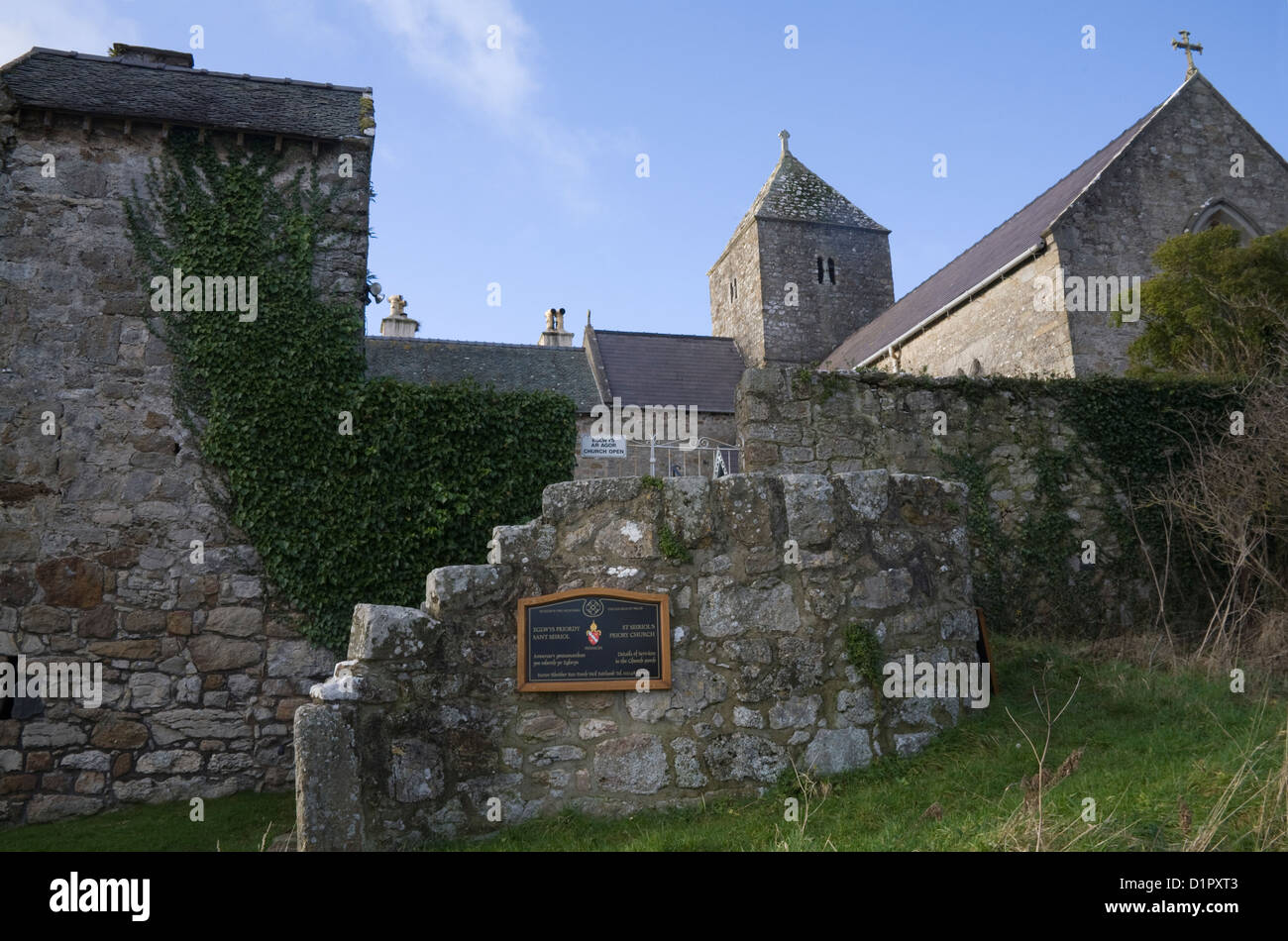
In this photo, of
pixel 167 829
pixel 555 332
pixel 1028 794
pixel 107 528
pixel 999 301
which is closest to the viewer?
pixel 1028 794

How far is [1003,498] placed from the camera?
8.75 m

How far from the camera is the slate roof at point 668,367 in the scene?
24172mm

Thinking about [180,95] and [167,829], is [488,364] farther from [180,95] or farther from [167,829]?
[167,829]

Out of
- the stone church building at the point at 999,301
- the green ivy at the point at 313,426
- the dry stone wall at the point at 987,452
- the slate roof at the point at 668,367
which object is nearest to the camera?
the green ivy at the point at 313,426

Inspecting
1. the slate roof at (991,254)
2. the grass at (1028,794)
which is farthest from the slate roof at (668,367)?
the grass at (1028,794)

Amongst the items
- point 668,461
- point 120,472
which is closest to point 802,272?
point 668,461

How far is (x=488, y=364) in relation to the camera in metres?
23.7

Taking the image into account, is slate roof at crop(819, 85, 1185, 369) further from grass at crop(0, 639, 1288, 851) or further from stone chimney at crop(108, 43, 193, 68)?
stone chimney at crop(108, 43, 193, 68)

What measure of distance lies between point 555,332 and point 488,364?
5884mm

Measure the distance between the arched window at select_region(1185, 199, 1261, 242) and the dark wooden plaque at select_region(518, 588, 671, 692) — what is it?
1545 cm

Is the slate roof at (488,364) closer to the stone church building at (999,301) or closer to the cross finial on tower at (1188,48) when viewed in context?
the stone church building at (999,301)

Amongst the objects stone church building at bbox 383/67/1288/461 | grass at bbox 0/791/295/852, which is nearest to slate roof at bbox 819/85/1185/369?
stone church building at bbox 383/67/1288/461

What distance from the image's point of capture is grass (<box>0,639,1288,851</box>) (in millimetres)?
3875

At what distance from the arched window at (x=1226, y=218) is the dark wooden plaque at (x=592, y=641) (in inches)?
608
